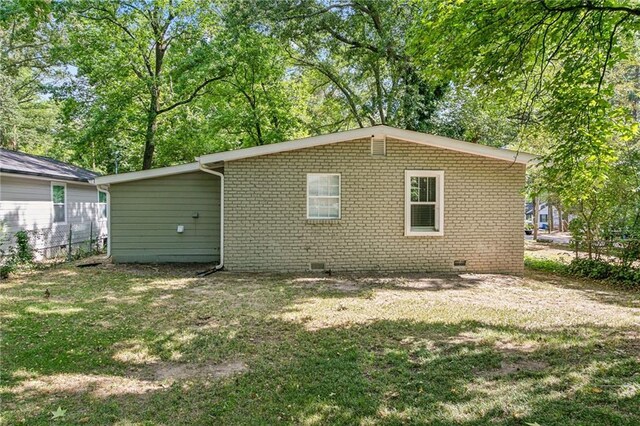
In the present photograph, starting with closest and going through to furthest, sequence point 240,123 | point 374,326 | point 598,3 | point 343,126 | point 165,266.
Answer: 1. point 598,3
2. point 374,326
3. point 165,266
4. point 240,123
5. point 343,126

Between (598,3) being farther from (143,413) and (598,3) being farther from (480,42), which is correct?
(143,413)

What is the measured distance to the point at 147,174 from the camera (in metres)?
9.96

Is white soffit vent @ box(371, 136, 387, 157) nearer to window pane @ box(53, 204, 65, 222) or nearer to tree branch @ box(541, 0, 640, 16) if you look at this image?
tree branch @ box(541, 0, 640, 16)

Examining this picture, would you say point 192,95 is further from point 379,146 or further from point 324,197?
point 379,146

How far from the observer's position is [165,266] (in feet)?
32.3

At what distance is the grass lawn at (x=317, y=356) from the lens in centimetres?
298

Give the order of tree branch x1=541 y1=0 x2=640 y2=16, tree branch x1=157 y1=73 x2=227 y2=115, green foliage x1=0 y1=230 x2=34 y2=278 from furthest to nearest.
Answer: tree branch x1=157 y1=73 x2=227 y2=115
green foliage x1=0 y1=230 x2=34 y2=278
tree branch x1=541 y1=0 x2=640 y2=16

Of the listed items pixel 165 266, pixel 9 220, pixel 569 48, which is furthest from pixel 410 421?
pixel 9 220

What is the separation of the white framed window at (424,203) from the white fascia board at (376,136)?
753 millimetres

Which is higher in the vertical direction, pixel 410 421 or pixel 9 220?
pixel 9 220

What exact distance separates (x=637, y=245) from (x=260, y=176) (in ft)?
28.7

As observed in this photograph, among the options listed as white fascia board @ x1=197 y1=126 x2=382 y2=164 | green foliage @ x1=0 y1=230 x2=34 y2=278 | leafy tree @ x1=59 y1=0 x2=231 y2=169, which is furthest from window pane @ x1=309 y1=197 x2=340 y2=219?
leafy tree @ x1=59 y1=0 x2=231 y2=169

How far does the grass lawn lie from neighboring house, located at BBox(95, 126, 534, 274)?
6.48 feet

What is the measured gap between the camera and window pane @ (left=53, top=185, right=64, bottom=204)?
1272 centimetres
